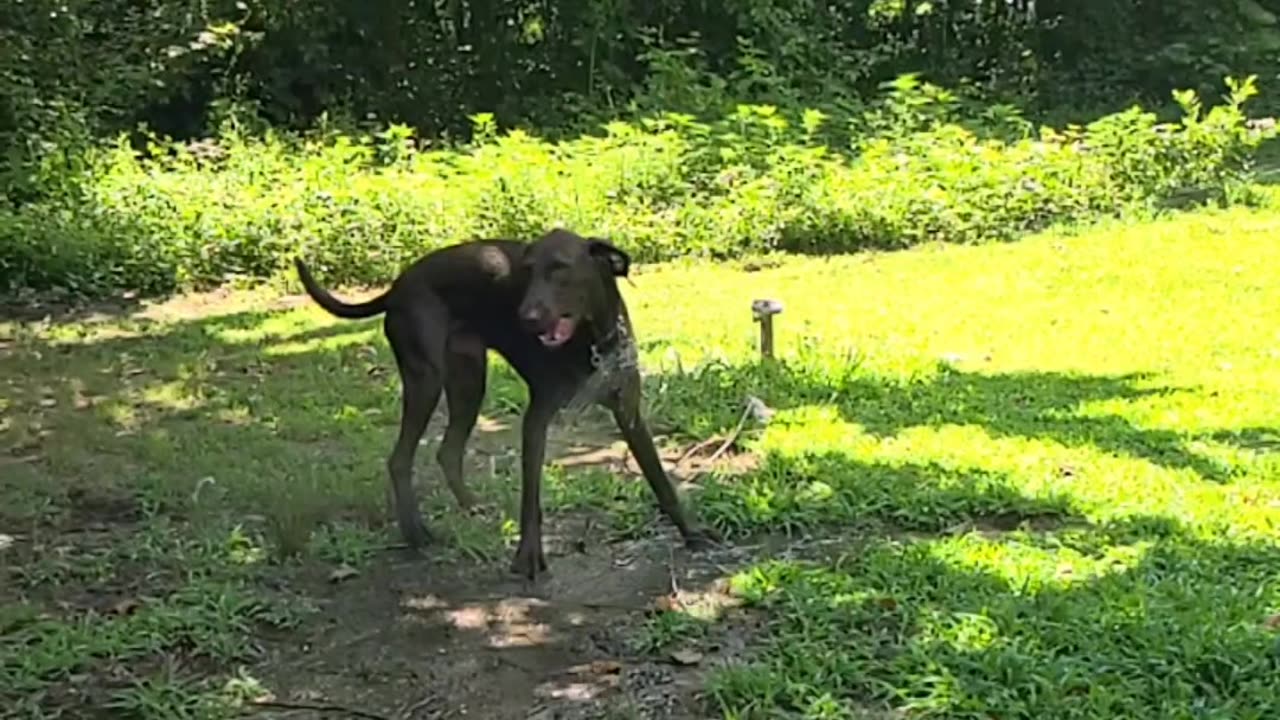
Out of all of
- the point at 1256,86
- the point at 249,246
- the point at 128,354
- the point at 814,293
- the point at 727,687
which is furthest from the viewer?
the point at 1256,86

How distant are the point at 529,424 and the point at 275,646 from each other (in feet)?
3.20

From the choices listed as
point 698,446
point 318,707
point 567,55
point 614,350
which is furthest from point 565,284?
point 567,55

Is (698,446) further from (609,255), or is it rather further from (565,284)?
(565,284)

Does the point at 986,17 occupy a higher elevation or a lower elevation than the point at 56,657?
higher

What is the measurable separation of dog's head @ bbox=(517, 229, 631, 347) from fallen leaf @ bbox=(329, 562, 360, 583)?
0.96m

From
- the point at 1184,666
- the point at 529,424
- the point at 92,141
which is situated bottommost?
the point at 1184,666

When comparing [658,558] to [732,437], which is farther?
[732,437]

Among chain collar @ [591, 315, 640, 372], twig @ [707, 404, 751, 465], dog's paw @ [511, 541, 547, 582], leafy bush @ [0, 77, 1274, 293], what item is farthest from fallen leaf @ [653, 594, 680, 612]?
leafy bush @ [0, 77, 1274, 293]

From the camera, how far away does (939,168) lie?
11.6m

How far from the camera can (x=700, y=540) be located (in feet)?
16.4

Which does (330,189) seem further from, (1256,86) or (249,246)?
(1256,86)

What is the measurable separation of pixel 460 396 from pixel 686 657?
54.4 inches

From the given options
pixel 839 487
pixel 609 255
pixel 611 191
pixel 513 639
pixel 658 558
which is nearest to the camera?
pixel 513 639

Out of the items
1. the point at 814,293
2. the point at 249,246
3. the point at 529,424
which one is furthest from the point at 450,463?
the point at 249,246
